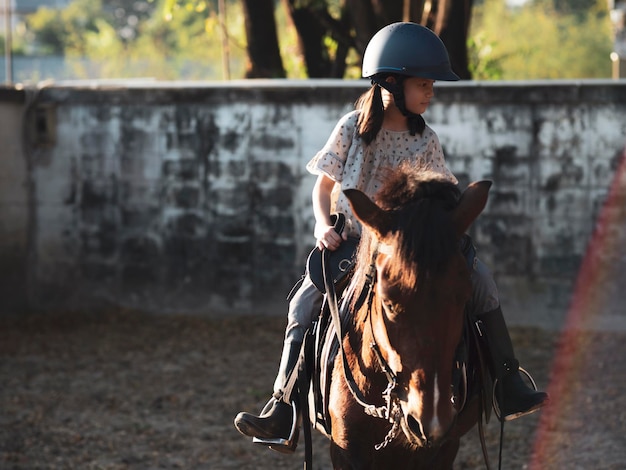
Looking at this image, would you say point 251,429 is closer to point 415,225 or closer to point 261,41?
point 415,225

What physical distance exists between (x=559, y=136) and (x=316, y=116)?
2.41m

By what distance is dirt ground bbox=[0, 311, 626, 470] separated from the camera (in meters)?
6.33

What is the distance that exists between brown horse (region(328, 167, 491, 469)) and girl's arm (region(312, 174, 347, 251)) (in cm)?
22

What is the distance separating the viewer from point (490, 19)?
52.2 m

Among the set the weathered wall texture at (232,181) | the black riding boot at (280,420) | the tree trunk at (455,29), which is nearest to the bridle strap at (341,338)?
the black riding boot at (280,420)

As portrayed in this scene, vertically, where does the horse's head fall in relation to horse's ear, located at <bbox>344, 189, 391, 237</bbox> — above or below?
below

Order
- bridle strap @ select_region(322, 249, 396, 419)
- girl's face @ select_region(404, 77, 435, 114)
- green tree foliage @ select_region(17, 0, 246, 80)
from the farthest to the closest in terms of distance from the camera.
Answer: green tree foliage @ select_region(17, 0, 246, 80)
girl's face @ select_region(404, 77, 435, 114)
bridle strap @ select_region(322, 249, 396, 419)

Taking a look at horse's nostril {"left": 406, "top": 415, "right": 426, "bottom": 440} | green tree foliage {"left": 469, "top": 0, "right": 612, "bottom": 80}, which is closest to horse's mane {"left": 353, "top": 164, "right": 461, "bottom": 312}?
horse's nostril {"left": 406, "top": 415, "right": 426, "bottom": 440}

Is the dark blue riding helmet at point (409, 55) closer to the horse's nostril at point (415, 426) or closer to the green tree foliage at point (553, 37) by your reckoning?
the horse's nostril at point (415, 426)

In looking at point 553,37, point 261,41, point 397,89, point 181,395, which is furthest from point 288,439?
point 553,37

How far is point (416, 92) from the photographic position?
3.89 meters

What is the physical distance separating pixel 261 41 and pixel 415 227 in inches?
380

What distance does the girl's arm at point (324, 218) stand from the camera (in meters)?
3.84

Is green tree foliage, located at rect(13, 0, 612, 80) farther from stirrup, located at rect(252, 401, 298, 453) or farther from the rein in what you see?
the rein
